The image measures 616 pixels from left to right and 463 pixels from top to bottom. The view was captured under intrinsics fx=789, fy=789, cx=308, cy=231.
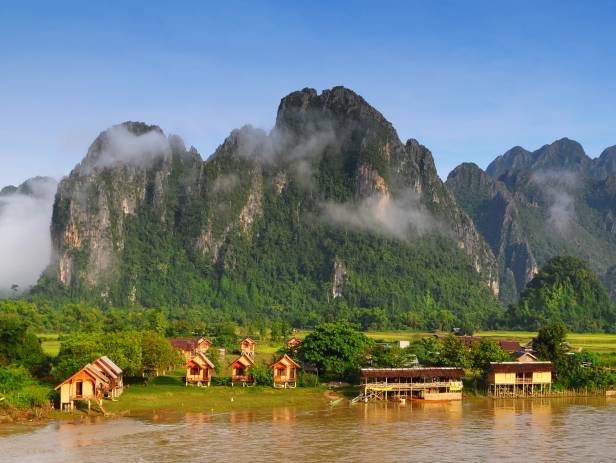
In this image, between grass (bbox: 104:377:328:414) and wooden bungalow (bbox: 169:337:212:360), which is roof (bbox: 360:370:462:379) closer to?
grass (bbox: 104:377:328:414)

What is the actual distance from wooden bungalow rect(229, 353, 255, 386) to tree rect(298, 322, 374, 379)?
13.9ft

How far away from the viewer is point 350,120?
501 ft

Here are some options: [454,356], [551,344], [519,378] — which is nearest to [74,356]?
[454,356]

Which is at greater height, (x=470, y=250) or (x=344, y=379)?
(x=470, y=250)

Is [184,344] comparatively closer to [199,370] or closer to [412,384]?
[199,370]

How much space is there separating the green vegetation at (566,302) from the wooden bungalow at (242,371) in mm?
71870

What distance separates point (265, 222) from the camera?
147 meters

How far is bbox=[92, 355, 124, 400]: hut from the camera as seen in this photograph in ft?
147

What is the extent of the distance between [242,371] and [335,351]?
257 inches

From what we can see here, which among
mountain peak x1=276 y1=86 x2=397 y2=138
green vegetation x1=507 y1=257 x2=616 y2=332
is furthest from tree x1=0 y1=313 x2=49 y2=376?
mountain peak x1=276 y1=86 x2=397 y2=138

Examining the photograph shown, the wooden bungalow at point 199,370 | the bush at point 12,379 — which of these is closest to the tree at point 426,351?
the wooden bungalow at point 199,370

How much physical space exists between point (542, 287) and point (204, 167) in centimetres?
6242

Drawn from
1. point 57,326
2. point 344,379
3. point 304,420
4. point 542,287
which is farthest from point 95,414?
point 542,287

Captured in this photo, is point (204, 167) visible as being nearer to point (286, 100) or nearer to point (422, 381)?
point (286, 100)
